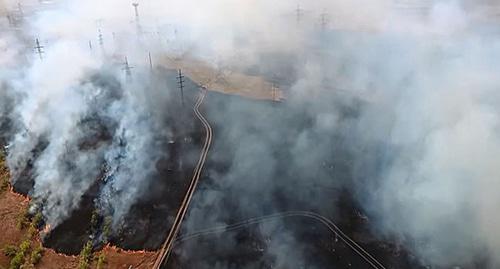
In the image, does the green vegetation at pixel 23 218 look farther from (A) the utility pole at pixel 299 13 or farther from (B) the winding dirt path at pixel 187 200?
(A) the utility pole at pixel 299 13

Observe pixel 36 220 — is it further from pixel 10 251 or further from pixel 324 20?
pixel 324 20

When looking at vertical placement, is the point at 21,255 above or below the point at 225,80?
below

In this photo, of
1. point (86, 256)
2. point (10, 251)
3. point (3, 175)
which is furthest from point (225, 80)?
point (10, 251)

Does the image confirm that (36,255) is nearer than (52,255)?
Yes

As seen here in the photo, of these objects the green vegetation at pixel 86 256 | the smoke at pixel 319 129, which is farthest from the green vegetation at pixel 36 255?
the green vegetation at pixel 86 256

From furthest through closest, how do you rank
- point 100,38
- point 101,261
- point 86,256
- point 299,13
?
point 299,13 → point 100,38 → point 86,256 → point 101,261

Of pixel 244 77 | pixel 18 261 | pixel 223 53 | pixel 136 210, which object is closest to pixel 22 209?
pixel 18 261
